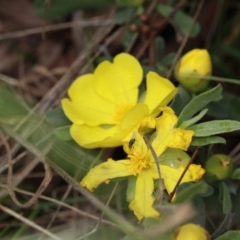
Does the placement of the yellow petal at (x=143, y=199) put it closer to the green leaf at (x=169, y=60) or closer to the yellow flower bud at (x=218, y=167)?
the yellow flower bud at (x=218, y=167)

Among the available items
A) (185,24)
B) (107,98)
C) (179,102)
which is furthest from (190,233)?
(185,24)

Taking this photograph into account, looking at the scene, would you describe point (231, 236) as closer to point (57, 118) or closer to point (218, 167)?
point (218, 167)

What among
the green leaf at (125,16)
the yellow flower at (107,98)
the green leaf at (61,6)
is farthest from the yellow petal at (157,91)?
the green leaf at (61,6)

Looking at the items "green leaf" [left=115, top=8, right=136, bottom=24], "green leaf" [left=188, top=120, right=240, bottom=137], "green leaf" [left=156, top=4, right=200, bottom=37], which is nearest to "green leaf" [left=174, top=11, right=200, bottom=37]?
"green leaf" [left=156, top=4, right=200, bottom=37]

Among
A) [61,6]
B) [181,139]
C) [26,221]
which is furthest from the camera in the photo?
[61,6]

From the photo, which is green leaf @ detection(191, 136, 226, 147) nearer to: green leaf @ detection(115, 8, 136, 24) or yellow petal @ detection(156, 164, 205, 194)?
yellow petal @ detection(156, 164, 205, 194)
